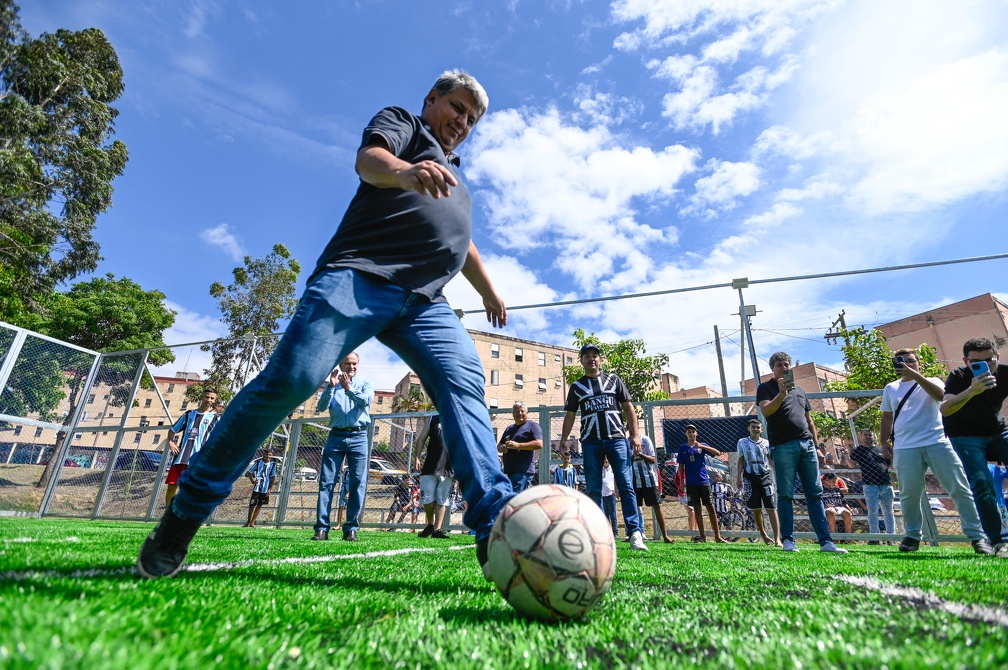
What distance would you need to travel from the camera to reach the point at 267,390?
1.90m

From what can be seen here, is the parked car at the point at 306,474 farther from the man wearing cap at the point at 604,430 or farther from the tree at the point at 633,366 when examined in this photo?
the tree at the point at 633,366

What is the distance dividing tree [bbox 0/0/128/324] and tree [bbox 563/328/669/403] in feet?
91.4

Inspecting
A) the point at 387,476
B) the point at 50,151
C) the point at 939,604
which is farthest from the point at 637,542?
the point at 50,151

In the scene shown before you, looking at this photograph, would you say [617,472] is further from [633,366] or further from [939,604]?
[633,366]

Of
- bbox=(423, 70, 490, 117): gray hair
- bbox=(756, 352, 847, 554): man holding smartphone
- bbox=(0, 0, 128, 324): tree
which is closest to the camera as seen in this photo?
bbox=(423, 70, 490, 117): gray hair

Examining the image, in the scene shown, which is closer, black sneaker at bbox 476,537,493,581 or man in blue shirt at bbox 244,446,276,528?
black sneaker at bbox 476,537,493,581

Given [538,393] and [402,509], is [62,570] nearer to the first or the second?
[402,509]

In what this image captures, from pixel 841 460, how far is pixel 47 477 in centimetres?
1750

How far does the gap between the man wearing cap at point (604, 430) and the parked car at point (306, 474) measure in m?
7.02

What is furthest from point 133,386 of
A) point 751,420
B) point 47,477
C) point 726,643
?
point 726,643

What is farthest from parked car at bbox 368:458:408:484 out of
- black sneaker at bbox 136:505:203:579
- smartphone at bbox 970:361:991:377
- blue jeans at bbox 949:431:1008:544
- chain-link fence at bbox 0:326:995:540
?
smartphone at bbox 970:361:991:377

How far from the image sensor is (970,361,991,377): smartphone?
456 centimetres

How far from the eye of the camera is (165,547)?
1956mm

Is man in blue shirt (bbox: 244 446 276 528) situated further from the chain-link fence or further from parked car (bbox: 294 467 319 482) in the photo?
parked car (bbox: 294 467 319 482)
